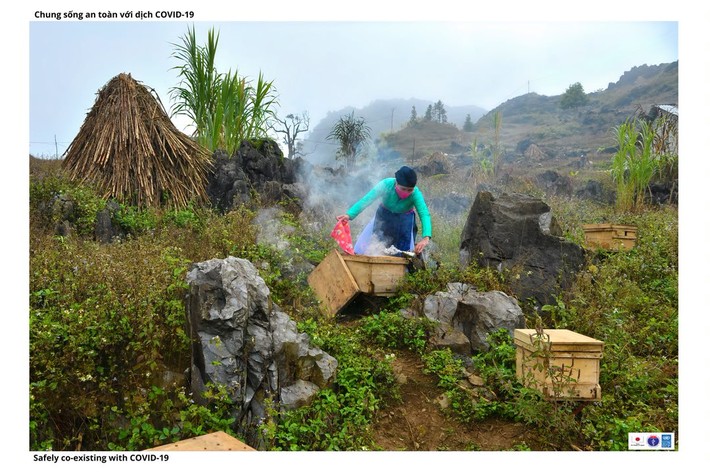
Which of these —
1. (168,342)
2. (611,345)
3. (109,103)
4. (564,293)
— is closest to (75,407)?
(168,342)

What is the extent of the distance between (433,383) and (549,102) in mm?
45798

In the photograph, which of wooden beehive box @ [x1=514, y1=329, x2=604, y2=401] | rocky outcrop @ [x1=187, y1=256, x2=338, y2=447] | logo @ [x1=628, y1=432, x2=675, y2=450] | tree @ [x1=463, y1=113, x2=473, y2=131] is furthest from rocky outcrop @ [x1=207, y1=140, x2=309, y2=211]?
tree @ [x1=463, y1=113, x2=473, y2=131]

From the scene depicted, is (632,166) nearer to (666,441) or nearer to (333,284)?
(333,284)

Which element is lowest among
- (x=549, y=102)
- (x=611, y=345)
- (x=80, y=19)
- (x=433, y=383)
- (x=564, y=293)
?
(x=433, y=383)

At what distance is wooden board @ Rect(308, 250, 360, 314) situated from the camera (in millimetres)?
5773

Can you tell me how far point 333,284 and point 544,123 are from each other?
39.1 meters

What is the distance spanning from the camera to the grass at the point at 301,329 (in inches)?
136

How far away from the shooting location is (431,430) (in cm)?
405

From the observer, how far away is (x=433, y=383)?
4602 millimetres

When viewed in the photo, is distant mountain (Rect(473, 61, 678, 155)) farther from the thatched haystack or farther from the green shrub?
the green shrub

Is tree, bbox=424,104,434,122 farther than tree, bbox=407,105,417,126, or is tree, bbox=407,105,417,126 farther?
tree, bbox=424,104,434,122

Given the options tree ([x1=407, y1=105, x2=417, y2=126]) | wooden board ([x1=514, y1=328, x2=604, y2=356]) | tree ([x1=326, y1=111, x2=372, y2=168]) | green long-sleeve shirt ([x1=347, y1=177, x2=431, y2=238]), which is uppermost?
tree ([x1=407, y1=105, x2=417, y2=126])

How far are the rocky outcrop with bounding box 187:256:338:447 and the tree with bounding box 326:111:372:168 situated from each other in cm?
1112

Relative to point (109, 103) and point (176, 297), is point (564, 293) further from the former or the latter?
point (109, 103)
